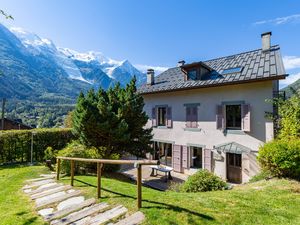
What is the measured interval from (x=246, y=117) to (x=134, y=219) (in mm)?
10043

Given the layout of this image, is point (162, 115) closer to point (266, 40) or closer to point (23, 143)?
point (266, 40)

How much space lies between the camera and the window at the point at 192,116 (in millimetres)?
14680

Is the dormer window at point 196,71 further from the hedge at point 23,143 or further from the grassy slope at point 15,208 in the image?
the grassy slope at point 15,208

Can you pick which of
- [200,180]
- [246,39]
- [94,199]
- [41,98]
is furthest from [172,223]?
[41,98]

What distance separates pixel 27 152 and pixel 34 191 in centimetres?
895

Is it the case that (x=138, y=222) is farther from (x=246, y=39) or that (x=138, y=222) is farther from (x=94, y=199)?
(x=246, y=39)

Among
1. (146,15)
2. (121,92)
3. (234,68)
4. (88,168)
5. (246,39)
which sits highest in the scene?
(146,15)

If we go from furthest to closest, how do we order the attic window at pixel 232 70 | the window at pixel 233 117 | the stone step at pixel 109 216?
the attic window at pixel 232 70
the window at pixel 233 117
the stone step at pixel 109 216

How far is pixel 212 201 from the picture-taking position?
16.5ft

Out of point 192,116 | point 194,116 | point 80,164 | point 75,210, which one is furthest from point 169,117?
point 75,210

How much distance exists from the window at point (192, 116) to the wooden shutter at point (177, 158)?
1.92m

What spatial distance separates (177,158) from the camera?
15.9 metres

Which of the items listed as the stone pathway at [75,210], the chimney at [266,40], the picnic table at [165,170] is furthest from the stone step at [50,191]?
the chimney at [266,40]

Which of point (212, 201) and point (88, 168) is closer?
point (212, 201)
